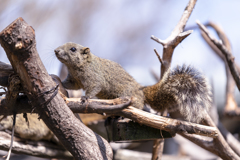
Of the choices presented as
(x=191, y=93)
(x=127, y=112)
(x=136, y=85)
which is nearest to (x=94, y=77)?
(x=136, y=85)

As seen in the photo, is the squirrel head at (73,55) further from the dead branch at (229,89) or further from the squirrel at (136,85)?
the dead branch at (229,89)

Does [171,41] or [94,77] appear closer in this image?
[94,77]

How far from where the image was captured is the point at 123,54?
20.3 feet

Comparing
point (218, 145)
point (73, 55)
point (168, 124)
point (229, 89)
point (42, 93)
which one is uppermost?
point (73, 55)

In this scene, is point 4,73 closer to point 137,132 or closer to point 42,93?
point 42,93

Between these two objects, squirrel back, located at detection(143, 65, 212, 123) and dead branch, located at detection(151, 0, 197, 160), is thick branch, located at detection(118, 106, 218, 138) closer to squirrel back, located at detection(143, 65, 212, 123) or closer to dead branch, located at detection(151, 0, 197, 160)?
squirrel back, located at detection(143, 65, 212, 123)

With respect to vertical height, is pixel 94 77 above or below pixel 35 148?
above

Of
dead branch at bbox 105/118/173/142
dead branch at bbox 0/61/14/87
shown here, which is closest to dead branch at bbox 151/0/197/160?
dead branch at bbox 105/118/173/142

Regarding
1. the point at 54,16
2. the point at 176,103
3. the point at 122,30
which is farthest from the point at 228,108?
the point at 54,16

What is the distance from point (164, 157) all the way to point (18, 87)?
3637 mm

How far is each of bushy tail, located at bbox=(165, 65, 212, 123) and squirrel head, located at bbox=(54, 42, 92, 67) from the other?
1.02 meters

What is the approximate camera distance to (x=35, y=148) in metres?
3.40

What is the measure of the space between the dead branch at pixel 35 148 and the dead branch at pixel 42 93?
1.61m

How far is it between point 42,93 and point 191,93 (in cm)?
154
